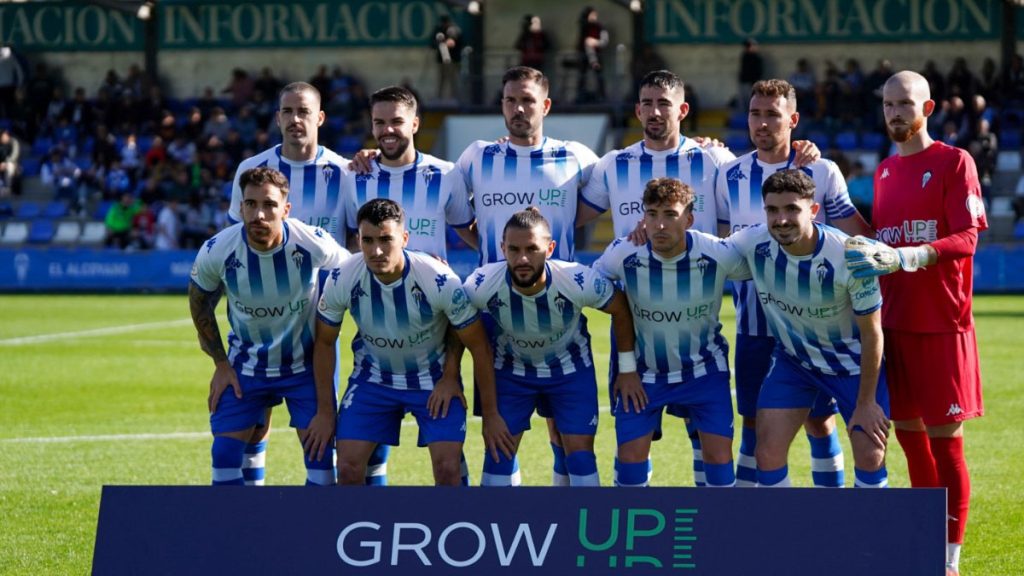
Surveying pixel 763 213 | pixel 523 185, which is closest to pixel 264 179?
pixel 523 185

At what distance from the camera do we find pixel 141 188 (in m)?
28.4

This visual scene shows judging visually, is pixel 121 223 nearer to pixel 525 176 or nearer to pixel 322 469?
pixel 525 176

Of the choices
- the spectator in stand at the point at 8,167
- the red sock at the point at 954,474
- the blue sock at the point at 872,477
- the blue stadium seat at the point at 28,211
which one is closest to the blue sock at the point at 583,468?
the blue sock at the point at 872,477

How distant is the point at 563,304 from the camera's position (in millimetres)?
6473

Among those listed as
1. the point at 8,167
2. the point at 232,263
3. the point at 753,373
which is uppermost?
the point at 8,167

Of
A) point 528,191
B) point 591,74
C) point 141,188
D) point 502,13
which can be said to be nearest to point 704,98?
point 591,74

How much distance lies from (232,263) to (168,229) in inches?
775

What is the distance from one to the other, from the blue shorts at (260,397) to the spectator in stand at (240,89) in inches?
947

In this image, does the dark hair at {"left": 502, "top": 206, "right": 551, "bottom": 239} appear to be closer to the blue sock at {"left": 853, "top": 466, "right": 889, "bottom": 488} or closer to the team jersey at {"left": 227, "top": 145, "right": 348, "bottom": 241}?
the team jersey at {"left": 227, "top": 145, "right": 348, "bottom": 241}

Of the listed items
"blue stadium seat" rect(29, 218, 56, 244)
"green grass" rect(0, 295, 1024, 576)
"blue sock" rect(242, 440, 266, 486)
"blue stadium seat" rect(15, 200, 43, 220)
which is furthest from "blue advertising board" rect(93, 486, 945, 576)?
"blue stadium seat" rect(15, 200, 43, 220)

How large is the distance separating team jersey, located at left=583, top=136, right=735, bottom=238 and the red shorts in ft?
3.75

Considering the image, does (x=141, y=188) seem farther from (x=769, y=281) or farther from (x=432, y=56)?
(x=769, y=281)

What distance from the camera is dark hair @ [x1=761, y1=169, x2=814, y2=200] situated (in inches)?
236

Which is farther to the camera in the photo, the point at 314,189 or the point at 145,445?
the point at 145,445
